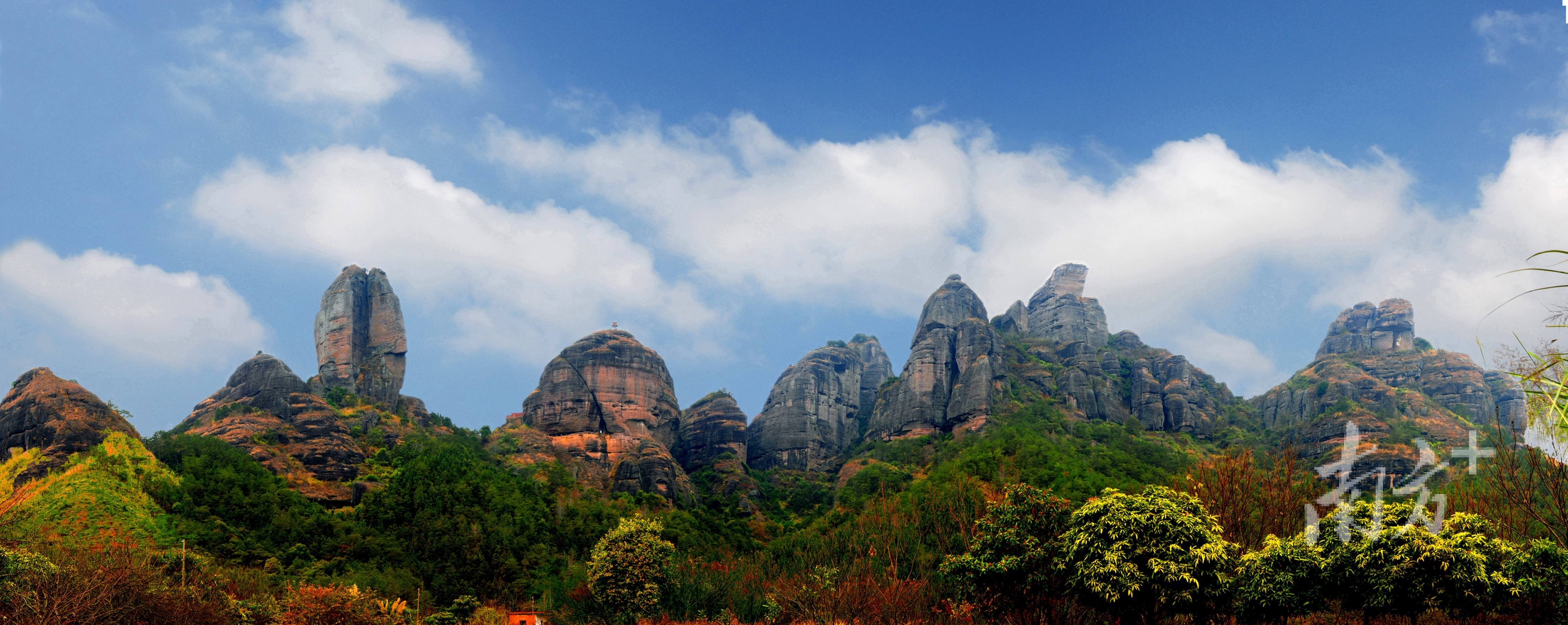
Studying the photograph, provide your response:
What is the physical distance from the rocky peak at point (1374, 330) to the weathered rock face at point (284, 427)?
97.4 meters

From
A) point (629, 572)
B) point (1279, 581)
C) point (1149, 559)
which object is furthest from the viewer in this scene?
point (629, 572)

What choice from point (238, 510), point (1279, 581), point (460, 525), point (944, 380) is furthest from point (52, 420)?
point (944, 380)

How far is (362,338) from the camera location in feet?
235

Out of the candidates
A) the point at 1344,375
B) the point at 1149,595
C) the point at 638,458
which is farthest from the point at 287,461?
the point at 1344,375

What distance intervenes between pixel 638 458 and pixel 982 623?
44.3m

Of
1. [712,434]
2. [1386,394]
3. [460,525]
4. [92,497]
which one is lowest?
[460,525]

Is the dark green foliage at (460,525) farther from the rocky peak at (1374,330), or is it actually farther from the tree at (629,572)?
the rocky peak at (1374,330)

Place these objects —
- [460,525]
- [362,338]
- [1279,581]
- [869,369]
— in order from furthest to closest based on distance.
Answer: [869,369] < [362,338] < [460,525] < [1279,581]

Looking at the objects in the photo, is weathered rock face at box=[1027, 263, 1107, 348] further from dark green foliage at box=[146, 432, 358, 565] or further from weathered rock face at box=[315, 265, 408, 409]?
dark green foliage at box=[146, 432, 358, 565]

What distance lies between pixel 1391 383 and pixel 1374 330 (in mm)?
13486

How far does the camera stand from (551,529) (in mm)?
51312

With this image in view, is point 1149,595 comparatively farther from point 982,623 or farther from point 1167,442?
point 1167,442

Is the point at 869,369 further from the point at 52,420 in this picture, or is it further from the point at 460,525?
the point at 52,420

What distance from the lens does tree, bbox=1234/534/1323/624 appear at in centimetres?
1839
